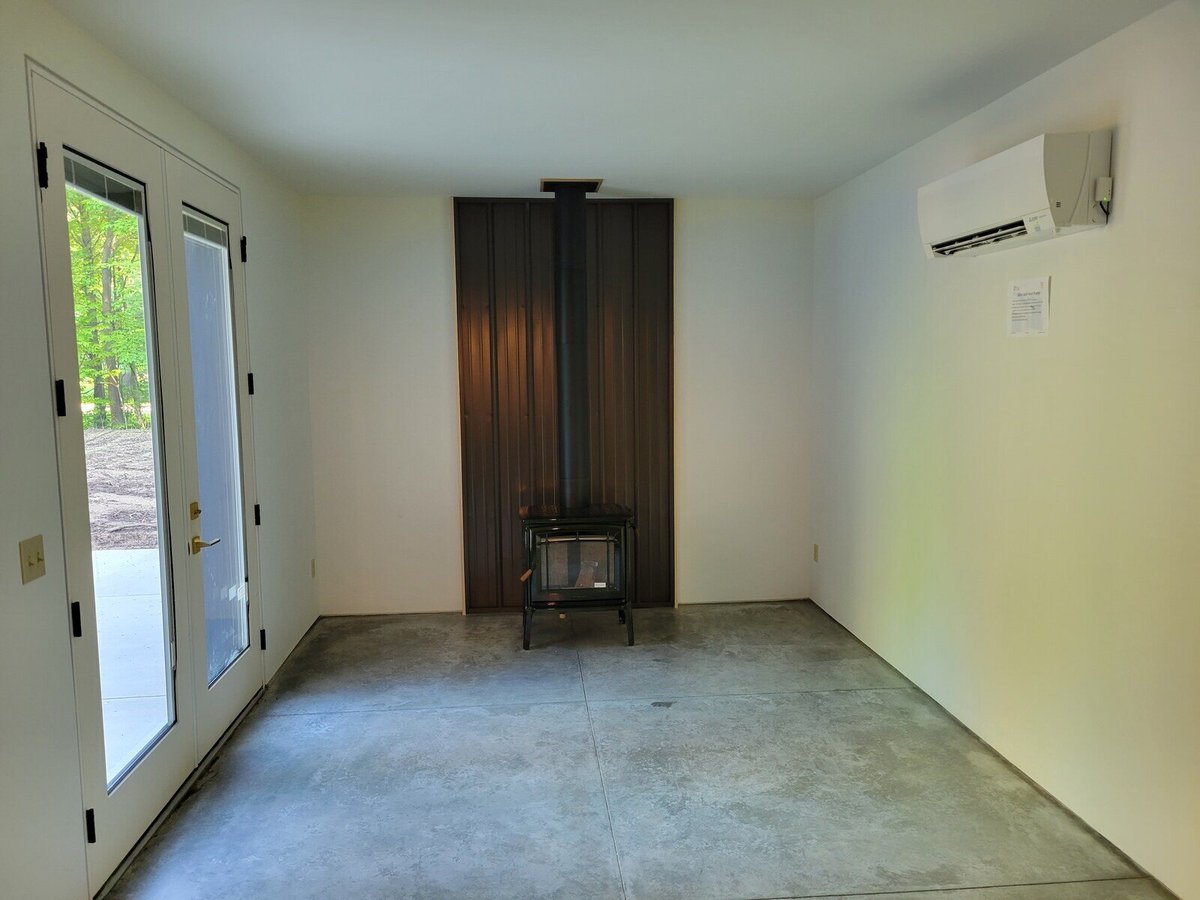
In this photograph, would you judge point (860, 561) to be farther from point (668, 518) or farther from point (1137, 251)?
point (1137, 251)

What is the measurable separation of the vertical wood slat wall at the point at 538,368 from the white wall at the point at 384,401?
0.14m

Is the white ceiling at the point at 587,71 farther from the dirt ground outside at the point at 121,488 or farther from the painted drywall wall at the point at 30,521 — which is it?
the dirt ground outside at the point at 121,488

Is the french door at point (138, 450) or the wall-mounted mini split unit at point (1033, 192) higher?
the wall-mounted mini split unit at point (1033, 192)

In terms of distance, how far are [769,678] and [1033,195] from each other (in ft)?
8.12

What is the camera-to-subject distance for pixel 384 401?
4.86m

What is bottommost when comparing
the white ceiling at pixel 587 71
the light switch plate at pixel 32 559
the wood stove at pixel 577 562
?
the wood stove at pixel 577 562

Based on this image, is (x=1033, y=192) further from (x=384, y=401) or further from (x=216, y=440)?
(x=384, y=401)

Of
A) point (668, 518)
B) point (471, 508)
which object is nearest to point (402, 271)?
point (471, 508)

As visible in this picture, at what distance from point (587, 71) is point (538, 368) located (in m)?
2.40

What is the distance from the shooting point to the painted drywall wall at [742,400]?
4.95 metres

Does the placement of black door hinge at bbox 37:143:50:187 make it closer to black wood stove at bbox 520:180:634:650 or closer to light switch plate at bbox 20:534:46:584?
light switch plate at bbox 20:534:46:584

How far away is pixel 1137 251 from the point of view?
→ 7.72 ft

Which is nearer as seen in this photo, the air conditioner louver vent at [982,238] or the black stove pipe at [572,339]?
the air conditioner louver vent at [982,238]

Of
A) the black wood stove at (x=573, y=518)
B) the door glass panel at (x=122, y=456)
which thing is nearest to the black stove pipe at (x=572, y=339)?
the black wood stove at (x=573, y=518)
